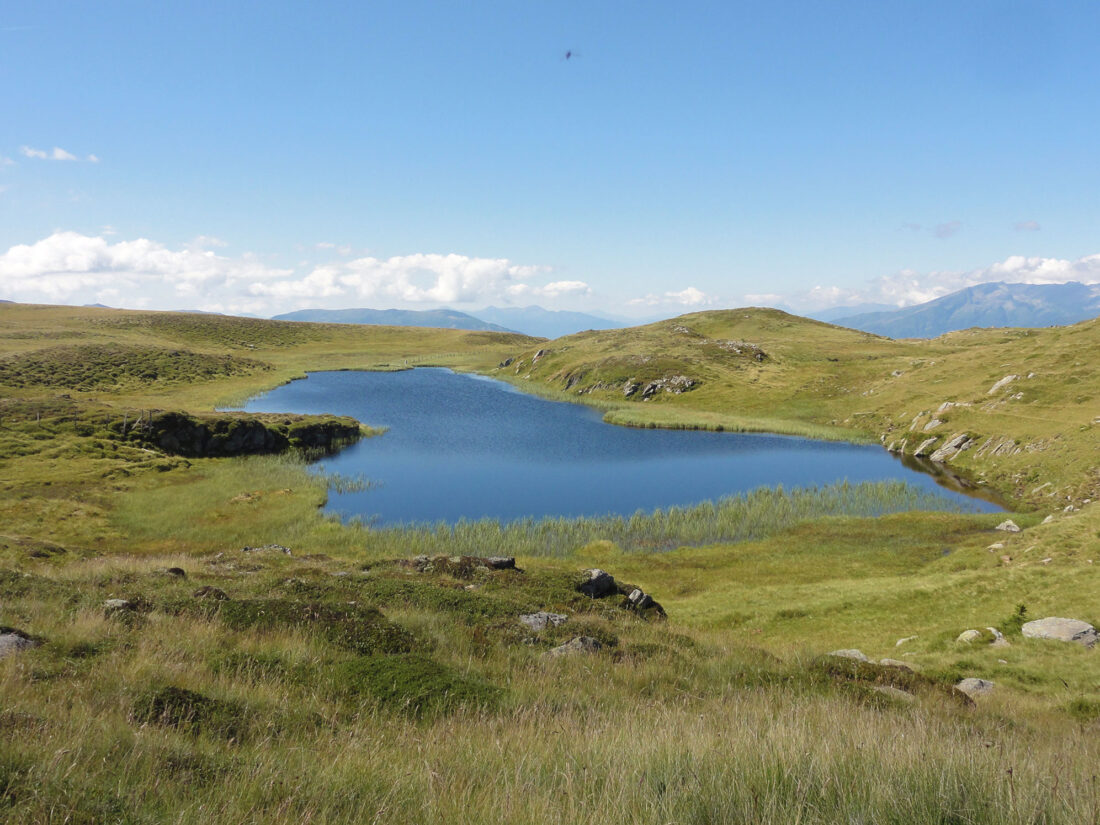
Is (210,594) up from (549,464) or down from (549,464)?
up

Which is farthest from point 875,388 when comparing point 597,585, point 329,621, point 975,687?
point 329,621

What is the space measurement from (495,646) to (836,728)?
27.8ft

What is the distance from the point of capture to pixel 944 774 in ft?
16.4

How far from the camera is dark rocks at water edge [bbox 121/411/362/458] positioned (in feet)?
192

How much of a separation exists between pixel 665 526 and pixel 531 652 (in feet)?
103

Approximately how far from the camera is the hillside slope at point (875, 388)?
54781mm

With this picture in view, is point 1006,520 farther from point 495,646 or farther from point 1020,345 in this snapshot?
point 1020,345

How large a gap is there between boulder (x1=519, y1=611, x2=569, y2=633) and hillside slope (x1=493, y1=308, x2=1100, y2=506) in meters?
47.2

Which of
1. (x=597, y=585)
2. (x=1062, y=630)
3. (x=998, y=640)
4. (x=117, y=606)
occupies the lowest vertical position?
(x=597, y=585)

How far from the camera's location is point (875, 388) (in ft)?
337

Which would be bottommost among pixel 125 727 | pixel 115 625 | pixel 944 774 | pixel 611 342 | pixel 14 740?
pixel 115 625

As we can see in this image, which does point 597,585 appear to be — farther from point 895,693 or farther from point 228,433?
point 228,433

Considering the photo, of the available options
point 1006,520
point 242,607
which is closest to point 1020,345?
point 1006,520

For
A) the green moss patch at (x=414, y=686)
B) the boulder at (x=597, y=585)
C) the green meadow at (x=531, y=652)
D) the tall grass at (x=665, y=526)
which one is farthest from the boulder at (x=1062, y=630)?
the tall grass at (x=665, y=526)
